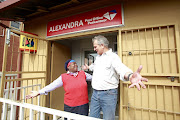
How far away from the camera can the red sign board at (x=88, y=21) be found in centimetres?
202


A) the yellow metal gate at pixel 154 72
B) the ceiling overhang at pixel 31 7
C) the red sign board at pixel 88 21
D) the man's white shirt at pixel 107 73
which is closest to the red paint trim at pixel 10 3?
the ceiling overhang at pixel 31 7

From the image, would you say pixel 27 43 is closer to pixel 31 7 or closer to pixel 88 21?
pixel 31 7

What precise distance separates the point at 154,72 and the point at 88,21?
179 centimetres

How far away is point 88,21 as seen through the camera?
2285 mm

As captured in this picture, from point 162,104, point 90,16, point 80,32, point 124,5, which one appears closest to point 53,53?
point 80,32

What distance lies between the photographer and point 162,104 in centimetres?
167

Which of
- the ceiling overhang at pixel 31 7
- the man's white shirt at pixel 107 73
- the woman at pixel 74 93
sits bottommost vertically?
the woman at pixel 74 93

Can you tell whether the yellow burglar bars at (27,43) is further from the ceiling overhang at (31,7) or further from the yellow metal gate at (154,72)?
the yellow metal gate at (154,72)

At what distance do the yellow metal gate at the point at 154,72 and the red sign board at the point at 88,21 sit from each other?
360mm

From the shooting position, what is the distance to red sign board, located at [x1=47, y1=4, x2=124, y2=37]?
2.02 metres

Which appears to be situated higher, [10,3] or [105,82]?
[10,3]

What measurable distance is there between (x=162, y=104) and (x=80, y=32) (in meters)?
2.26

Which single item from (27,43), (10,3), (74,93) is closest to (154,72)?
(74,93)

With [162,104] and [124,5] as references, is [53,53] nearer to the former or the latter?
[124,5]
